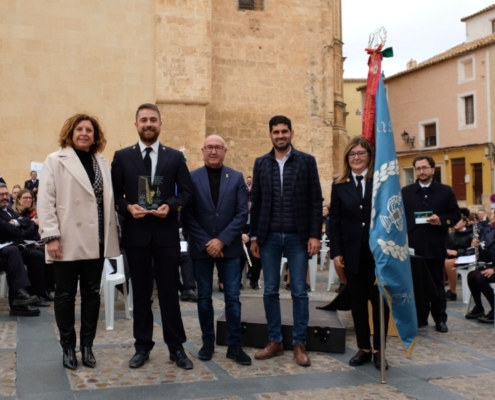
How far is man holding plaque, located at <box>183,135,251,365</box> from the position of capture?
15.5ft

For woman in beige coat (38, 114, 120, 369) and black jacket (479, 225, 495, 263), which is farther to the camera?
black jacket (479, 225, 495, 263)

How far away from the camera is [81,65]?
50.2 ft

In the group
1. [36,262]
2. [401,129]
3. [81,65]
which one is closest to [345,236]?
[36,262]

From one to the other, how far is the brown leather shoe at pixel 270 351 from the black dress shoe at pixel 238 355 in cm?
15

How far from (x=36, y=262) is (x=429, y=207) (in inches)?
187

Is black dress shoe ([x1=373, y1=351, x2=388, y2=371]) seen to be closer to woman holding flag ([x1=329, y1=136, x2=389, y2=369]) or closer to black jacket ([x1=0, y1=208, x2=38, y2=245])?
woman holding flag ([x1=329, y1=136, x2=389, y2=369])

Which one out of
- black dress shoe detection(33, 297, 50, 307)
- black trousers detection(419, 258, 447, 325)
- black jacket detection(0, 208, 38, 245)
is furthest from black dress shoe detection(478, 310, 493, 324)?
black jacket detection(0, 208, 38, 245)

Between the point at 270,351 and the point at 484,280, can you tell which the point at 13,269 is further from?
the point at 484,280

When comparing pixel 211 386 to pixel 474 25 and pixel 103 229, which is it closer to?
pixel 103 229

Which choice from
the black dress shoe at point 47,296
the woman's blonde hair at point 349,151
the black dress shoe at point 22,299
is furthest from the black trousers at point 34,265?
the woman's blonde hair at point 349,151

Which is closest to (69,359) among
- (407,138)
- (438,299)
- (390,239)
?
(390,239)

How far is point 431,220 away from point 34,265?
4749 mm

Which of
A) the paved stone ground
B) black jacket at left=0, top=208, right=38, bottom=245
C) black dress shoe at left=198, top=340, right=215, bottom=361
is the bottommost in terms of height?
the paved stone ground

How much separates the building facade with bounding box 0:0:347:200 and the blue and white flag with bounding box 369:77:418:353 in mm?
12130
